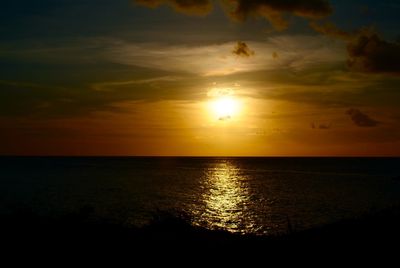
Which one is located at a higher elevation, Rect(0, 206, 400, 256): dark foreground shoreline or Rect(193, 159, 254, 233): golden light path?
Rect(0, 206, 400, 256): dark foreground shoreline

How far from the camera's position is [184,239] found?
68.7 feet

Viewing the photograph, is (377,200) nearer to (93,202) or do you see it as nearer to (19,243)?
(93,202)

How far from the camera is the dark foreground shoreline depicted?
1911 cm

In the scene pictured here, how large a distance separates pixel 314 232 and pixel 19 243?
14.8 m

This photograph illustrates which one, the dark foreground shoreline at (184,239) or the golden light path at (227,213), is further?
the golden light path at (227,213)

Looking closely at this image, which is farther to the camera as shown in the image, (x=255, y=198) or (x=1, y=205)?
(x=255, y=198)

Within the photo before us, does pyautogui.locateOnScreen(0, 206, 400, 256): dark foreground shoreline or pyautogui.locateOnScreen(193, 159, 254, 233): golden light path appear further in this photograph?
pyautogui.locateOnScreen(193, 159, 254, 233): golden light path

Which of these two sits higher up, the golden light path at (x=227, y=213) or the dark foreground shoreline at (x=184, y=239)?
the dark foreground shoreline at (x=184, y=239)

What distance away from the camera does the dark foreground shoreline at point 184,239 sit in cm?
1911

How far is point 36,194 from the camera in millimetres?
71875

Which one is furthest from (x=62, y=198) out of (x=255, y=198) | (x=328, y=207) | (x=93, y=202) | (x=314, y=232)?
(x=314, y=232)

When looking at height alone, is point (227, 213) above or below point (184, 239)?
below

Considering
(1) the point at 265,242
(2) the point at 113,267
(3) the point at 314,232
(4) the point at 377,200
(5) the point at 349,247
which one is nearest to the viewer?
(2) the point at 113,267

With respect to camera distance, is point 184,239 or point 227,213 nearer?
point 184,239
